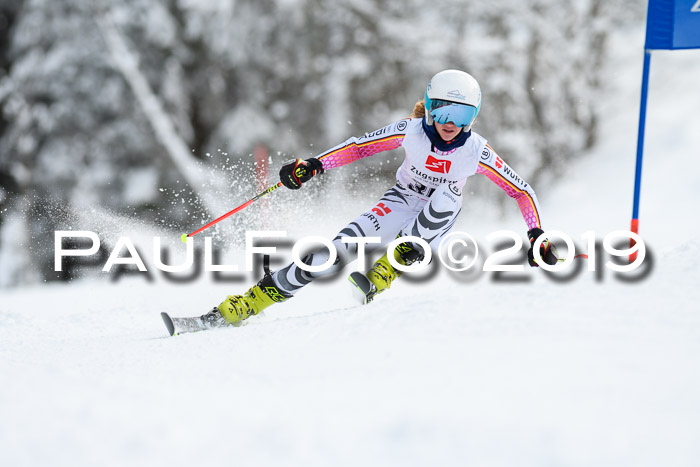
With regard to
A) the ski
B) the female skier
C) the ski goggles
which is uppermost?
the ski goggles

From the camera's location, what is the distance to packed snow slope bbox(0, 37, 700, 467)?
1.94 m

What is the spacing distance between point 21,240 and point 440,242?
457 inches

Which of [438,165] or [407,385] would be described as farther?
[438,165]

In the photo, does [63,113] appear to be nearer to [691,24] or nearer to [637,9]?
[637,9]

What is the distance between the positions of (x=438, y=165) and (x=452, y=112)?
1.16ft

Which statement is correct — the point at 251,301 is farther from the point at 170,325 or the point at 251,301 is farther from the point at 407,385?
the point at 407,385

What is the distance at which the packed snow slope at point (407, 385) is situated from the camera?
1.94 meters

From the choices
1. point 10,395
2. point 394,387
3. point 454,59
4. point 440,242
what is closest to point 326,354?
point 394,387

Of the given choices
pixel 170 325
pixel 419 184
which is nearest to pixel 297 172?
pixel 419 184

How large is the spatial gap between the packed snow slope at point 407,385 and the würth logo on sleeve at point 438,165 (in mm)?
681

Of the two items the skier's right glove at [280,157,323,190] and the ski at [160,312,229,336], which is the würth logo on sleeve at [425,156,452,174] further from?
the ski at [160,312,229,336]

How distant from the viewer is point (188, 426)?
81.3 inches

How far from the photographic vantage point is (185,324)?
12.3 feet

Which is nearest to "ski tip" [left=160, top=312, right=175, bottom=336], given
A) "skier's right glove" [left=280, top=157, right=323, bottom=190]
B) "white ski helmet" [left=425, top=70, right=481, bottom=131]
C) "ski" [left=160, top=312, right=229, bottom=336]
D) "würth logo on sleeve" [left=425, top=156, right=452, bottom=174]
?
"ski" [left=160, top=312, right=229, bottom=336]
